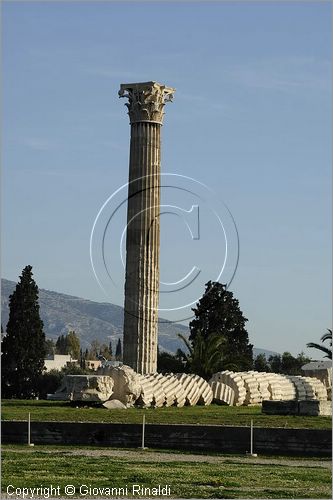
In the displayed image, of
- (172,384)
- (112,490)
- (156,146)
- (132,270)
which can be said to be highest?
(156,146)

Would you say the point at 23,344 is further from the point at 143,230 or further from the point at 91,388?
the point at 91,388

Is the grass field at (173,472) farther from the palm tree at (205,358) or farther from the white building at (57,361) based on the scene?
the white building at (57,361)

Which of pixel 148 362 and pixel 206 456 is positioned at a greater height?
pixel 148 362

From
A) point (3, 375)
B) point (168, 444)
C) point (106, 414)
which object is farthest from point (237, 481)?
point (3, 375)

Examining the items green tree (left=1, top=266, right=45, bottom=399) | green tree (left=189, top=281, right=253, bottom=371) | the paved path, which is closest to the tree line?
green tree (left=1, top=266, right=45, bottom=399)

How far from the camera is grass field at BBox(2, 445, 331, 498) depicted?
19.0m

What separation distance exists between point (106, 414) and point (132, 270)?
12.0 meters

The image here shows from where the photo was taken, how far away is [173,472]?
69.5 ft

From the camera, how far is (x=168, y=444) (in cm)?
2628

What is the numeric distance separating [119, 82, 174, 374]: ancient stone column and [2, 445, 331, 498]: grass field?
63.0 feet

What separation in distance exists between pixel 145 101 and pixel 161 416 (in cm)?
1540

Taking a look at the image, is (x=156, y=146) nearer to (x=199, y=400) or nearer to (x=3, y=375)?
(x=199, y=400)

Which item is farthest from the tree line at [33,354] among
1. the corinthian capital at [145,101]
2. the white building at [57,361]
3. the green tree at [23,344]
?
the white building at [57,361]

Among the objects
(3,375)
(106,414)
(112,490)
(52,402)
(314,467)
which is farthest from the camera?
(3,375)
